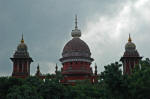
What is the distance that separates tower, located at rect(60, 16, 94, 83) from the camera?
5472 cm

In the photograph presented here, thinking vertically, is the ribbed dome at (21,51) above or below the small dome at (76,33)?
below

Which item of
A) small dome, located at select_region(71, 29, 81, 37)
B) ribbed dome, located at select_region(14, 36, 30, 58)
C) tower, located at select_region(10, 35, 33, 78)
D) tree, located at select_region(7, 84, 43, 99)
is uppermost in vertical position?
small dome, located at select_region(71, 29, 81, 37)

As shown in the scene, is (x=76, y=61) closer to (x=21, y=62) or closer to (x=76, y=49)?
(x=76, y=49)

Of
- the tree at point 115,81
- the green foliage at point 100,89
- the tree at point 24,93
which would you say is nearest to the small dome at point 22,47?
the green foliage at point 100,89

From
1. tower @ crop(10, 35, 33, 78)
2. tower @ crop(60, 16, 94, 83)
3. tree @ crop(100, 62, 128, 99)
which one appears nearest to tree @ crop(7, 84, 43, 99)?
tree @ crop(100, 62, 128, 99)

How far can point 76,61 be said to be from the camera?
184 feet

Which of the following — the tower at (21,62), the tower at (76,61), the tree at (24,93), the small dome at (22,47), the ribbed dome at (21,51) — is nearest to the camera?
the tree at (24,93)

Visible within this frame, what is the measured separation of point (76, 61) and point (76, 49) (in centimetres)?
213

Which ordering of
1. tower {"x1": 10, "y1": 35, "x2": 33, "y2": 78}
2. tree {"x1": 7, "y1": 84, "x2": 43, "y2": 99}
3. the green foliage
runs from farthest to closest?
tower {"x1": 10, "y1": 35, "x2": 33, "y2": 78}, tree {"x1": 7, "y1": 84, "x2": 43, "y2": 99}, the green foliage

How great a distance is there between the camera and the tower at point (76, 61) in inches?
2154

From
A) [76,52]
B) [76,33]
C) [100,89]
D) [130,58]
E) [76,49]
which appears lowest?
[100,89]

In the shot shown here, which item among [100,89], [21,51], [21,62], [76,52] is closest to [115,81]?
[100,89]

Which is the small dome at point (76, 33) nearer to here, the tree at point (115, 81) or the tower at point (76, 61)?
the tower at point (76, 61)

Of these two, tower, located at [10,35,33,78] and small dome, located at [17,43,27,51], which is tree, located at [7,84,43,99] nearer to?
tower, located at [10,35,33,78]
